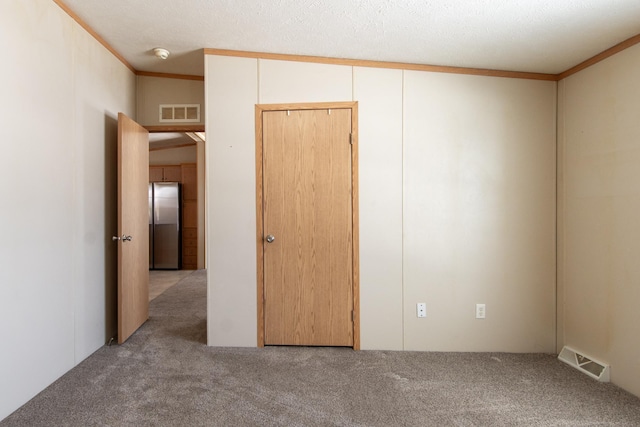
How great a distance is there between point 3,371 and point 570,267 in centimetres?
384

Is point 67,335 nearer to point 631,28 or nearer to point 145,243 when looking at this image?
point 145,243

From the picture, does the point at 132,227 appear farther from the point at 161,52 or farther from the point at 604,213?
the point at 604,213

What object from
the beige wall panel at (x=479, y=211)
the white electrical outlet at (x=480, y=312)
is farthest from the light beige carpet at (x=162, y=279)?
the white electrical outlet at (x=480, y=312)

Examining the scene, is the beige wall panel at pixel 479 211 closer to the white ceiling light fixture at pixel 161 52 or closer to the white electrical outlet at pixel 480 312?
the white electrical outlet at pixel 480 312

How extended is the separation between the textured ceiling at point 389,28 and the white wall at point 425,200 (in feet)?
0.59

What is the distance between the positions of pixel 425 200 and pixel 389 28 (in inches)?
51.9

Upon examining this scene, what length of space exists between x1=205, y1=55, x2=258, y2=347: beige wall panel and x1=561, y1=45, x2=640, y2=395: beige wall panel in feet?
8.39

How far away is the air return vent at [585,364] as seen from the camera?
7.12 feet

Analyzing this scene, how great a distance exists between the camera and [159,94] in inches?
129

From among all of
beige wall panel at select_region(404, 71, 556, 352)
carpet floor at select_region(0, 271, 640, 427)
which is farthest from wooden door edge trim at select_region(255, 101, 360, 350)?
beige wall panel at select_region(404, 71, 556, 352)

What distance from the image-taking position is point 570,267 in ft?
8.20

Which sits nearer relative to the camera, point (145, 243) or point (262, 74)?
point (262, 74)

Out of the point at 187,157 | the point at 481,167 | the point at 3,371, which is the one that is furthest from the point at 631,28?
the point at 187,157

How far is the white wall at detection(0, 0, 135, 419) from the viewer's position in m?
1.75
